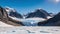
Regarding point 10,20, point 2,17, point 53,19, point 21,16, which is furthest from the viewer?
point 21,16

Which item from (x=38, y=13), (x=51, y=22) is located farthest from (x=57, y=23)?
(x=38, y=13)

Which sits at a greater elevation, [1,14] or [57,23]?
[1,14]

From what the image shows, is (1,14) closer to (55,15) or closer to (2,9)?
(2,9)

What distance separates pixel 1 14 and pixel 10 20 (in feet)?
2.56

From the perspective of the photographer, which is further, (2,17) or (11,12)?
(11,12)

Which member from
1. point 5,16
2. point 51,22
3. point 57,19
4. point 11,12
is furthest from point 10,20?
point 57,19

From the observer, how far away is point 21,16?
9.83m

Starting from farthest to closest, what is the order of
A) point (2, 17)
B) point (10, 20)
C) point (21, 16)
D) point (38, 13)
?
point (38, 13) → point (21, 16) → point (10, 20) → point (2, 17)

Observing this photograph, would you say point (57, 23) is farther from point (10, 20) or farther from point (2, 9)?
point (2, 9)

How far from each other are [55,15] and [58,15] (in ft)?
0.70

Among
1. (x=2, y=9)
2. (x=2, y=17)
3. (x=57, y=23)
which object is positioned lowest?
(x=57, y=23)

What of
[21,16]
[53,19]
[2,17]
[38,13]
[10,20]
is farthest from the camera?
[38,13]

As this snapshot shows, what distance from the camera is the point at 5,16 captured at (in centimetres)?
794

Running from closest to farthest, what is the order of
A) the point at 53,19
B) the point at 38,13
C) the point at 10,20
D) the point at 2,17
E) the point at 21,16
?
the point at 2,17 < the point at 10,20 < the point at 53,19 < the point at 21,16 < the point at 38,13
